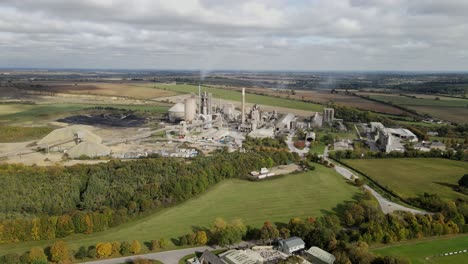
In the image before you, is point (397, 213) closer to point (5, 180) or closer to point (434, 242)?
point (434, 242)

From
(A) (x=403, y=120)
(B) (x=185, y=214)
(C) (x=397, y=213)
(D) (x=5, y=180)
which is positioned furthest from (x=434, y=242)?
(A) (x=403, y=120)

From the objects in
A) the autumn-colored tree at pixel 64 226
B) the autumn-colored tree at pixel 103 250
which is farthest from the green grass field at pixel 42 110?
the autumn-colored tree at pixel 103 250

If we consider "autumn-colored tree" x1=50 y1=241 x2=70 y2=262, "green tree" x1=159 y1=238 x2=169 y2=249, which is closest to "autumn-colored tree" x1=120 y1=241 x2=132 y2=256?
"green tree" x1=159 y1=238 x2=169 y2=249

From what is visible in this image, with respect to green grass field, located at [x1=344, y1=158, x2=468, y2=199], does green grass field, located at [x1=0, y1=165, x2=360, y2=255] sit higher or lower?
lower

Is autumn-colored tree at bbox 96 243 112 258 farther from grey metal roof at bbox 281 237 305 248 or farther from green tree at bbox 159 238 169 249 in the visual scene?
grey metal roof at bbox 281 237 305 248

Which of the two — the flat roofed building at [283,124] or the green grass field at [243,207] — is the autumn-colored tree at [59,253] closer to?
the green grass field at [243,207]

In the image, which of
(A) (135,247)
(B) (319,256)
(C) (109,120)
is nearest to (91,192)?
(A) (135,247)
